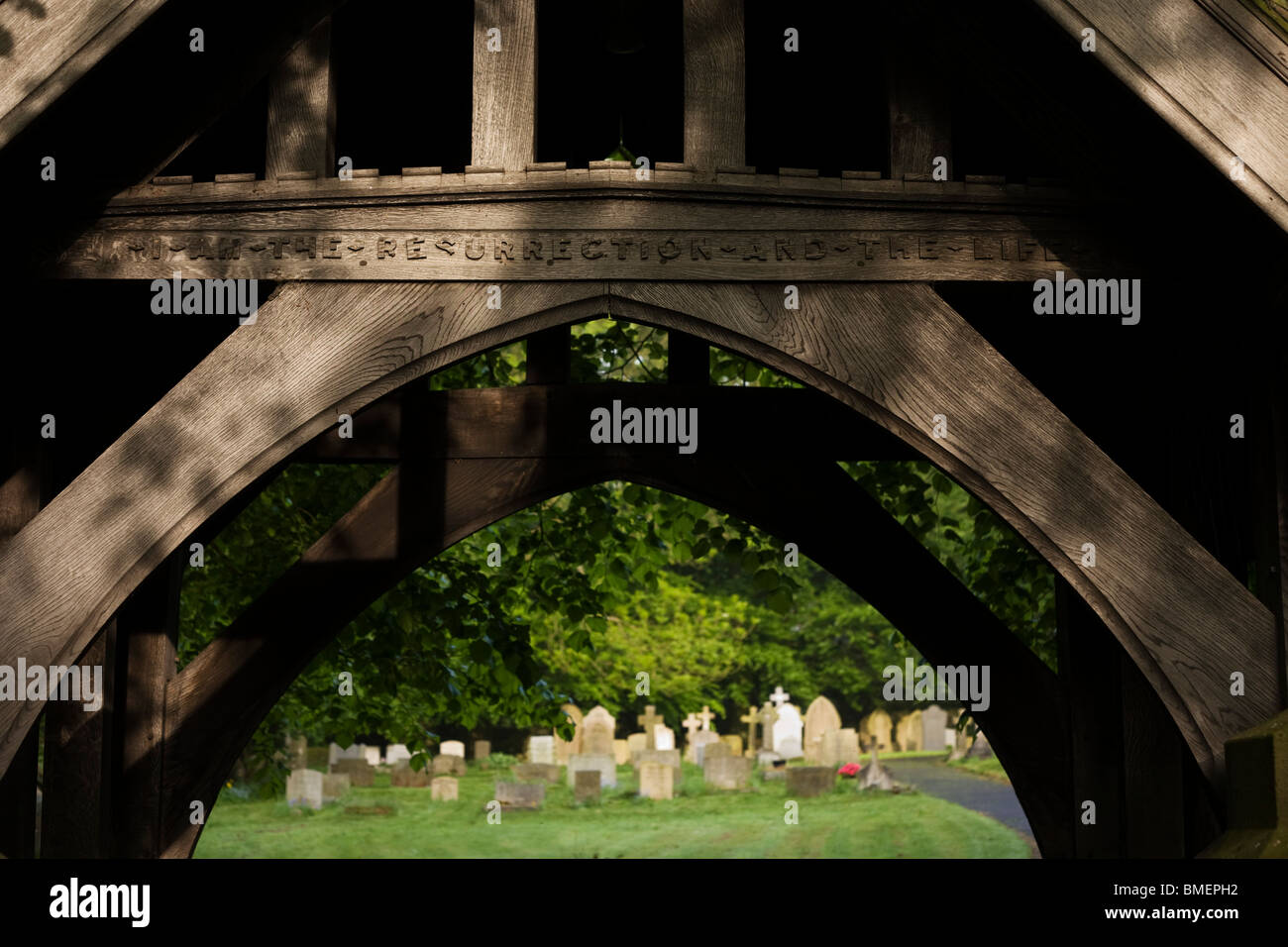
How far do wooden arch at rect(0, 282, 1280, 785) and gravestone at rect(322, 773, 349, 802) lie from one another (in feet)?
52.4

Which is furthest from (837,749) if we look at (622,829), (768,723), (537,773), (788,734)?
(622,829)

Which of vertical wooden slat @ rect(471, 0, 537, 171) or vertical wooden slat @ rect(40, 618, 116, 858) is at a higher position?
vertical wooden slat @ rect(471, 0, 537, 171)

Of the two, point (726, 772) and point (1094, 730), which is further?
point (726, 772)

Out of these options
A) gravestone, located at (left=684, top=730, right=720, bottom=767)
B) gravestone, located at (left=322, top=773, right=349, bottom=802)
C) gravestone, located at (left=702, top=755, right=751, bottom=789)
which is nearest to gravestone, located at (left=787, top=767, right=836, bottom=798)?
gravestone, located at (left=702, top=755, right=751, bottom=789)

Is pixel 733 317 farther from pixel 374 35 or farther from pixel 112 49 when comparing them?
pixel 374 35

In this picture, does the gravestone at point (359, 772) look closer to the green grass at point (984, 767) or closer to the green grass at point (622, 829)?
the green grass at point (622, 829)

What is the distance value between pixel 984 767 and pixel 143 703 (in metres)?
19.5

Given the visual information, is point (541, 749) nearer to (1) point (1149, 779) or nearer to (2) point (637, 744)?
(2) point (637, 744)

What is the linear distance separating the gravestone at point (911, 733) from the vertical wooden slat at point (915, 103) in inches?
938

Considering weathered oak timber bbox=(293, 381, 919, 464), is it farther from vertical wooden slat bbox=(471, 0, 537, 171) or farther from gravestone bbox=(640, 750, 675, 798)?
gravestone bbox=(640, 750, 675, 798)

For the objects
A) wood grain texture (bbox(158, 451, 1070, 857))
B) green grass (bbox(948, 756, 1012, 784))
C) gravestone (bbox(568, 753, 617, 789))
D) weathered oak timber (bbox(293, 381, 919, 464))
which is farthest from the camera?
green grass (bbox(948, 756, 1012, 784))

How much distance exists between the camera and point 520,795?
1836 cm

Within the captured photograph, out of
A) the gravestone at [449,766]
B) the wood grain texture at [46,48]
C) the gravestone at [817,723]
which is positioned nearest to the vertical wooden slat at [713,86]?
the wood grain texture at [46,48]

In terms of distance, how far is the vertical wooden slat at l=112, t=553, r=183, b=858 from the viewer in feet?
19.0
